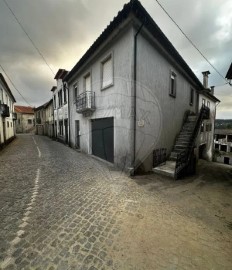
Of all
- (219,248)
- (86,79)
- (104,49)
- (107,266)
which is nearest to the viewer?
(107,266)

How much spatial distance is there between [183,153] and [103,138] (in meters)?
4.39

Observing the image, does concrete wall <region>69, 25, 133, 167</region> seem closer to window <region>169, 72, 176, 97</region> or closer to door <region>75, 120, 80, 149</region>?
window <region>169, 72, 176, 97</region>

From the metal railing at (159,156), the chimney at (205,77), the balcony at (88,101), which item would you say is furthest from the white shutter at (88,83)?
the chimney at (205,77)

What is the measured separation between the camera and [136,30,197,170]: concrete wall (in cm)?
670

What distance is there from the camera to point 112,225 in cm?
311

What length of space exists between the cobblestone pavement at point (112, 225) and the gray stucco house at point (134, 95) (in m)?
2.12

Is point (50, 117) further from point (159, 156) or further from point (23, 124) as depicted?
point (23, 124)

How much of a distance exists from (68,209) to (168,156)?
687 centimetres

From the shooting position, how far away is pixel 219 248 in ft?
8.54

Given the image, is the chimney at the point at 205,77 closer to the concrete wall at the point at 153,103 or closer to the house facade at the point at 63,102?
the concrete wall at the point at 153,103

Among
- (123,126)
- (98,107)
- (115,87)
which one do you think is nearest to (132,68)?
(115,87)

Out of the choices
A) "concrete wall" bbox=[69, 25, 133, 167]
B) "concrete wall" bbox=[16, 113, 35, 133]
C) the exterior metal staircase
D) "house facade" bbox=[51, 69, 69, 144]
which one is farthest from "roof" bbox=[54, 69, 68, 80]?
"concrete wall" bbox=[16, 113, 35, 133]

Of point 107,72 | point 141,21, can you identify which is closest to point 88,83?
point 107,72

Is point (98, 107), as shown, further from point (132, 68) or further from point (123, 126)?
point (132, 68)
